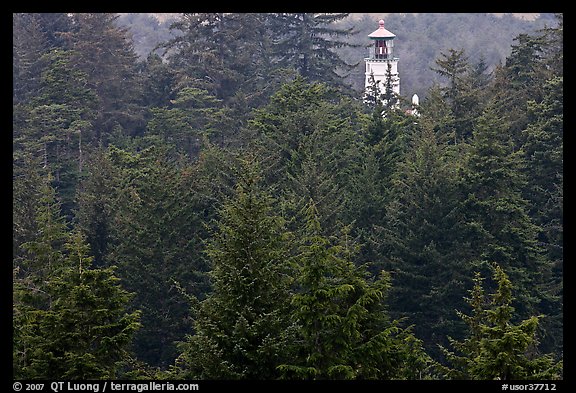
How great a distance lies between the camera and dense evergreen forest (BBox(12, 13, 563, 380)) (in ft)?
50.5

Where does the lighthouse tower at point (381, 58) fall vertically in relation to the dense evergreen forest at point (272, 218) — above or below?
above

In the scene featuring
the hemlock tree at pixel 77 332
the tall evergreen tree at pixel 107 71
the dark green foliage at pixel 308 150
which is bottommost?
the hemlock tree at pixel 77 332

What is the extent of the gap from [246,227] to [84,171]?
2714cm

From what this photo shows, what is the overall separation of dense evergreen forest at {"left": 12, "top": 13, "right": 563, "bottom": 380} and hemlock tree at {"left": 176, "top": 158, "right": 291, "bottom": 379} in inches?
1.7

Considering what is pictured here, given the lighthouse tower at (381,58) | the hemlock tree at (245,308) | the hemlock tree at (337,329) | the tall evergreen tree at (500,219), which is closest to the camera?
the hemlock tree at (337,329)

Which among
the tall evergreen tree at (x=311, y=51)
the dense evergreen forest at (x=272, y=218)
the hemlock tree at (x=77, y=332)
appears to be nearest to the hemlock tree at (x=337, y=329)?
the dense evergreen forest at (x=272, y=218)

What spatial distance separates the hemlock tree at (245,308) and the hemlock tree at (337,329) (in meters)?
0.47

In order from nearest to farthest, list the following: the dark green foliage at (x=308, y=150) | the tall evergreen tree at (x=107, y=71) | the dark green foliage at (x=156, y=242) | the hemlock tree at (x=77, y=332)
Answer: the hemlock tree at (x=77, y=332)
the dark green foliage at (x=156, y=242)
the dark green foliage at (x=308, y=150)
the tall evergreen tree at (x=107, y=71)

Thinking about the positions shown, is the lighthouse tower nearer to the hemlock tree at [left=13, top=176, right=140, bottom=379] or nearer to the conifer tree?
the conifer tree

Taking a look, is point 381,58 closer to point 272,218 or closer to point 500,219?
point 500,219

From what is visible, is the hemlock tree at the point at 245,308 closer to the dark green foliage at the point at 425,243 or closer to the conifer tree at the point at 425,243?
the conifer tree at the point at 425,243

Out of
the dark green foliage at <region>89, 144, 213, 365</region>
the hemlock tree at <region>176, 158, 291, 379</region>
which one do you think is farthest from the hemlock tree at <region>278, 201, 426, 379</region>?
the dark green foliage at <region>89, 144, 213, 365</region>

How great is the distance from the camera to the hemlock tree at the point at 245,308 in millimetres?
15219

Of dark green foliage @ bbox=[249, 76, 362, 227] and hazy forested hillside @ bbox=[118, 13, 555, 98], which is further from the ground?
hazy forested hillside @ bbox=[118, 13, 555, 98]
